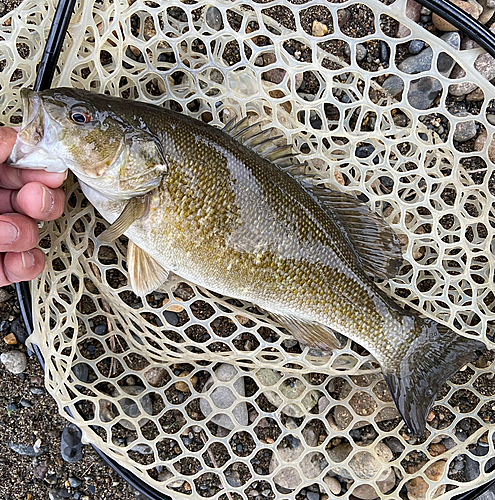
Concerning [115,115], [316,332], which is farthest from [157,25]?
[316,332]

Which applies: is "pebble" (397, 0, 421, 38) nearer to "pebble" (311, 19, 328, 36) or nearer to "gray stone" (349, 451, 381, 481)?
"pebble" (311, 19, 328, 36)

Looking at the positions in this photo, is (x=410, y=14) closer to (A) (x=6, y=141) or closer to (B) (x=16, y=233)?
(A) (x=6, y=141)

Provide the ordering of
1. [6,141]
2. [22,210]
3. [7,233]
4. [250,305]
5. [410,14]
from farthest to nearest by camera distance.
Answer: [410,14], [250,305], [22,210], [7,233], [6,141]

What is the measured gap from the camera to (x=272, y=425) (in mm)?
3082

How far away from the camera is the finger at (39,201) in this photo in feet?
7.45

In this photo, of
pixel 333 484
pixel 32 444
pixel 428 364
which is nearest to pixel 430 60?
pixel 428 364

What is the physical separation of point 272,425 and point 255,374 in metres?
0.43

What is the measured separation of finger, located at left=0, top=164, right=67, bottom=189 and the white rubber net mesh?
29 cm

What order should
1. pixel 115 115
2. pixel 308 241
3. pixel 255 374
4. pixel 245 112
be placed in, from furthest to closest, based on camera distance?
pixel 255 374
pixel 245 112
pixel 308 241
pixel 115 115

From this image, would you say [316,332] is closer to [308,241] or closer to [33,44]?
[308,241]

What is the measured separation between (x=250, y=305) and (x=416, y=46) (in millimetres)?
1998

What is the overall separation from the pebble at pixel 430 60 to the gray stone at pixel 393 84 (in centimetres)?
12

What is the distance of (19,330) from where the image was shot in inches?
118

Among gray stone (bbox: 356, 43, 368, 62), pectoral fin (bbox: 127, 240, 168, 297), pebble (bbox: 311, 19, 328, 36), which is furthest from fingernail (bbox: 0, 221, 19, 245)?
gray stone (bbox: 356, 43, 368, 62)
